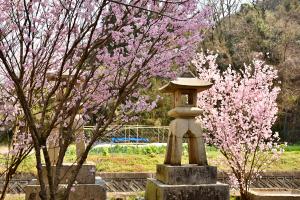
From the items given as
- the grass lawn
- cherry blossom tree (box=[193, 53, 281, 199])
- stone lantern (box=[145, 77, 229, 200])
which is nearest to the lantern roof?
→ stone lantern (box=[145, 77, 229, 200])

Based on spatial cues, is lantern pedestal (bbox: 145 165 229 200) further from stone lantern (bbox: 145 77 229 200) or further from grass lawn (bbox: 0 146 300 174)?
grass lawn (bbox: 0 146 300 174)

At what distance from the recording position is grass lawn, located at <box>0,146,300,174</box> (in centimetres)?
1288

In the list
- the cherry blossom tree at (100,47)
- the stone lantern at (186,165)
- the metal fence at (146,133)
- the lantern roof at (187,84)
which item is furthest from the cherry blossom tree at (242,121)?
the metal fence at (146,133)

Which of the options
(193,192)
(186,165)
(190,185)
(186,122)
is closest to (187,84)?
(186,122)

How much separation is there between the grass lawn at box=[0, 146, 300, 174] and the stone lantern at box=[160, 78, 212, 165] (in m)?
4.18

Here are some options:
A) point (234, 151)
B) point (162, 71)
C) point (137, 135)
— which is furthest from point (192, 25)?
point (137, 135)

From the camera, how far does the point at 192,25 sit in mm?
3668

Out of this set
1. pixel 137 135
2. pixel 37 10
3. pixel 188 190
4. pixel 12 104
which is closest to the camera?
pixel 37 10

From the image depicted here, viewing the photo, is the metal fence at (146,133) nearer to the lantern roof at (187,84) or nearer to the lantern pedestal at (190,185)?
the lantern roof at (187,84)

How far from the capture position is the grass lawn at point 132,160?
12.9 meters

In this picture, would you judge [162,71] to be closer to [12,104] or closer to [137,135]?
[12,104]

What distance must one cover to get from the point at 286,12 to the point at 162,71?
26.7 metres

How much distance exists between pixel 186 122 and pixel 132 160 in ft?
23.5

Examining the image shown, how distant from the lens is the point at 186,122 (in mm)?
7219
